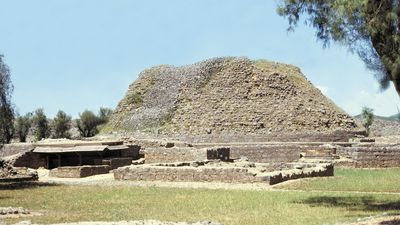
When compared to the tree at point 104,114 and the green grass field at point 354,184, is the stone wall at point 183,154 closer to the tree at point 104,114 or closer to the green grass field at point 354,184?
the green grass field at point 354,184

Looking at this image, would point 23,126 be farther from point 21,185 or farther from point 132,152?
point 21,185

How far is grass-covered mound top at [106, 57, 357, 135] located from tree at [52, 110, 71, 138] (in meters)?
17.4

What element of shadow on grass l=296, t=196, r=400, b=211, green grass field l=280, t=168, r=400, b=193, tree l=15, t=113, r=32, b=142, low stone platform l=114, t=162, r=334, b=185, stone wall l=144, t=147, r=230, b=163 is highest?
tree l=15, t=113, r=32, b=142

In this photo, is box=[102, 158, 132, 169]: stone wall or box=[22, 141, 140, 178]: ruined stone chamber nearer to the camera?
box=[102, 158, 132, 169]: stone wall

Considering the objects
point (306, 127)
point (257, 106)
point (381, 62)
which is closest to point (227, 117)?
point (257, 106)

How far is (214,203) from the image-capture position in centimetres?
2127

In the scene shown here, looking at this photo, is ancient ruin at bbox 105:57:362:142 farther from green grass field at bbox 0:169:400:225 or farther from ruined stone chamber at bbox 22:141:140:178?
green grass field at bbox 0:169:400:225

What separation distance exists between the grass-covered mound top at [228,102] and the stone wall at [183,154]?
16156 mm

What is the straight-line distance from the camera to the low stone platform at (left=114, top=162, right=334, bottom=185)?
28.6m

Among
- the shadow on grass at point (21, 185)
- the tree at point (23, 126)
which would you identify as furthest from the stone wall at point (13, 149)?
the tree at point (23, 126)

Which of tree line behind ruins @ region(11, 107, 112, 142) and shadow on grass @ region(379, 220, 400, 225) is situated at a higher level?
tree line behind ruins @ region(11, 107, 112, 142)

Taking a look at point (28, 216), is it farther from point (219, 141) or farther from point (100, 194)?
point (219, 141)

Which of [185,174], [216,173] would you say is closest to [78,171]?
[185,174]

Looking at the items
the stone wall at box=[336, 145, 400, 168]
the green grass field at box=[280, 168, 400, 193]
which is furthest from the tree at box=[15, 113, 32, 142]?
the green grass field at box=[280, 168, 400, 193]
